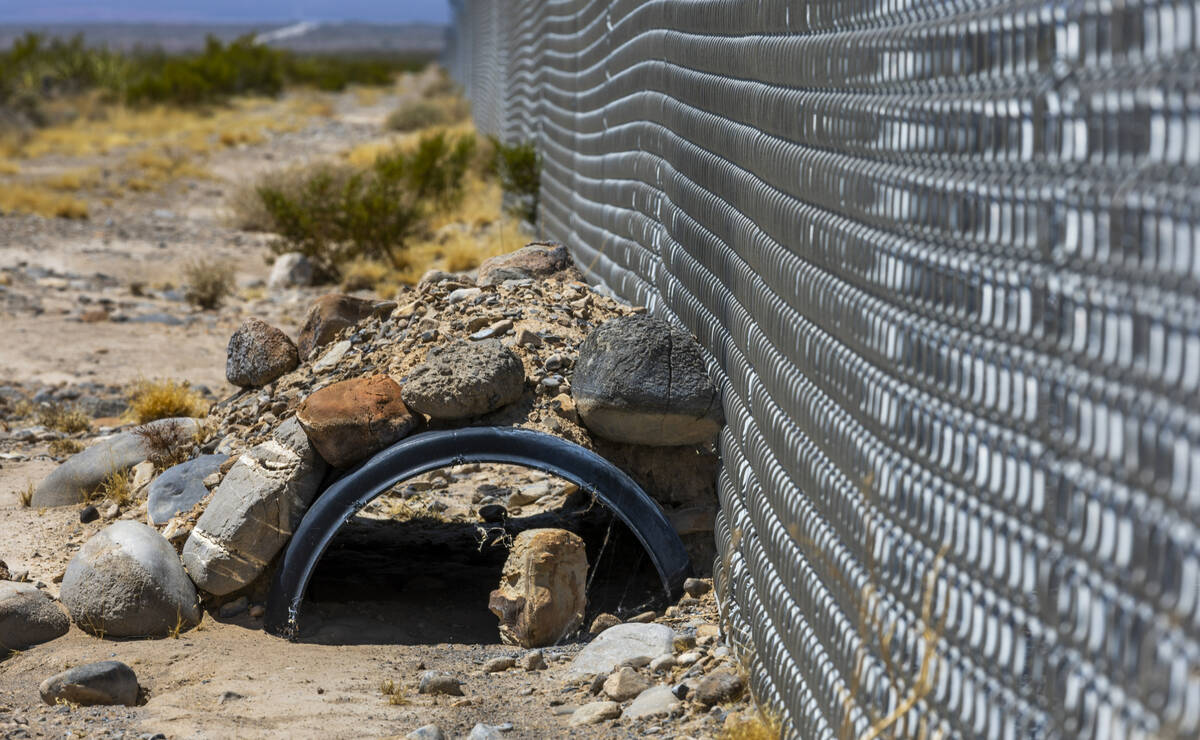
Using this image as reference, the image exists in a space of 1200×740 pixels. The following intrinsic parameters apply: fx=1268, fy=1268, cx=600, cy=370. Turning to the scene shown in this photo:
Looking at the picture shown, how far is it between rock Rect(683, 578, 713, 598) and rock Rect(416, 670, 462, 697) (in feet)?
3.10

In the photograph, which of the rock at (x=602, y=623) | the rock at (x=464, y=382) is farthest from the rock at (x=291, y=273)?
the rock at (x=602, y=623)

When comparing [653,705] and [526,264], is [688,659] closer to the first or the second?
[653,705]

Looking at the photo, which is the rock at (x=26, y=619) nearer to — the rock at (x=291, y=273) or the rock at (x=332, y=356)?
the rock at (x=332, y=356)

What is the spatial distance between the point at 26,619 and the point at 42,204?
1312 centimetres

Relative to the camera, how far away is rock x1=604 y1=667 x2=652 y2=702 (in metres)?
3.70

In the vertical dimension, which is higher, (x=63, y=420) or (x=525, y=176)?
(x=525, y=176)

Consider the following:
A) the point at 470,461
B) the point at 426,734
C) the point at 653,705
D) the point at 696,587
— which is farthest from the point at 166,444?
the point at 653,705

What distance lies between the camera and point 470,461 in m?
4.45

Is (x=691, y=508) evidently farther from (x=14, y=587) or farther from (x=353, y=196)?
(x=353, y=196)

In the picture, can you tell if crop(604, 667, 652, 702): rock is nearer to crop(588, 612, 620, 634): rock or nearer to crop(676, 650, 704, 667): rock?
crop(676, 650, 704, 667): rock

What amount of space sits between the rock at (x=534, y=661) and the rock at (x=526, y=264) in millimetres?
2184

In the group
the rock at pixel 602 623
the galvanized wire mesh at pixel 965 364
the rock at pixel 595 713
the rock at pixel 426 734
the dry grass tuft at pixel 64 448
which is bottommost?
the rock at pixel 602 623

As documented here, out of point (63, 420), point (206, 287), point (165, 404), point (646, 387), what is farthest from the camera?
point (206, 287)

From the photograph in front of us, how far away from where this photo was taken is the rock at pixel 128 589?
174 inches
